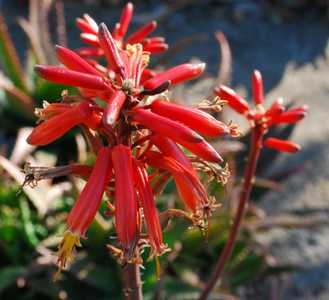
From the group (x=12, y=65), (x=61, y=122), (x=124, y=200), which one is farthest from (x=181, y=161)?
(x=12, y=65)

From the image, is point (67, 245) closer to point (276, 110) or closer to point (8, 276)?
point (276, 110)

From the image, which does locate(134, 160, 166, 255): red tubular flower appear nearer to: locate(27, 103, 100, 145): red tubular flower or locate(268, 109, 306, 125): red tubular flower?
locate(27, 103, 100, 145): red tubular flower

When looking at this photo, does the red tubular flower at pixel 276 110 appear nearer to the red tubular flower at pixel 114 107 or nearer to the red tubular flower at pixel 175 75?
the red tubular flower at pixel 175 75

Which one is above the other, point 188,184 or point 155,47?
point 155,47

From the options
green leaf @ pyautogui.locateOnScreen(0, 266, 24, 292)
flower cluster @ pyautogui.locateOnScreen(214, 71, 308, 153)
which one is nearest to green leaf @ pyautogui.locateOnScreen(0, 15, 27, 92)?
green leaf @ pyautogui.locateOnScreen(0, 266, 24, 292)

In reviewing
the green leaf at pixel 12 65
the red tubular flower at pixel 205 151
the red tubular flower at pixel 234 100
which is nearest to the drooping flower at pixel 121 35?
the red tubular flower at pixel 234 100

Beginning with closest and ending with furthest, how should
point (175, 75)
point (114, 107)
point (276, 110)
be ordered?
point (114, 107) < point (175, 75) < point (276, 110)
